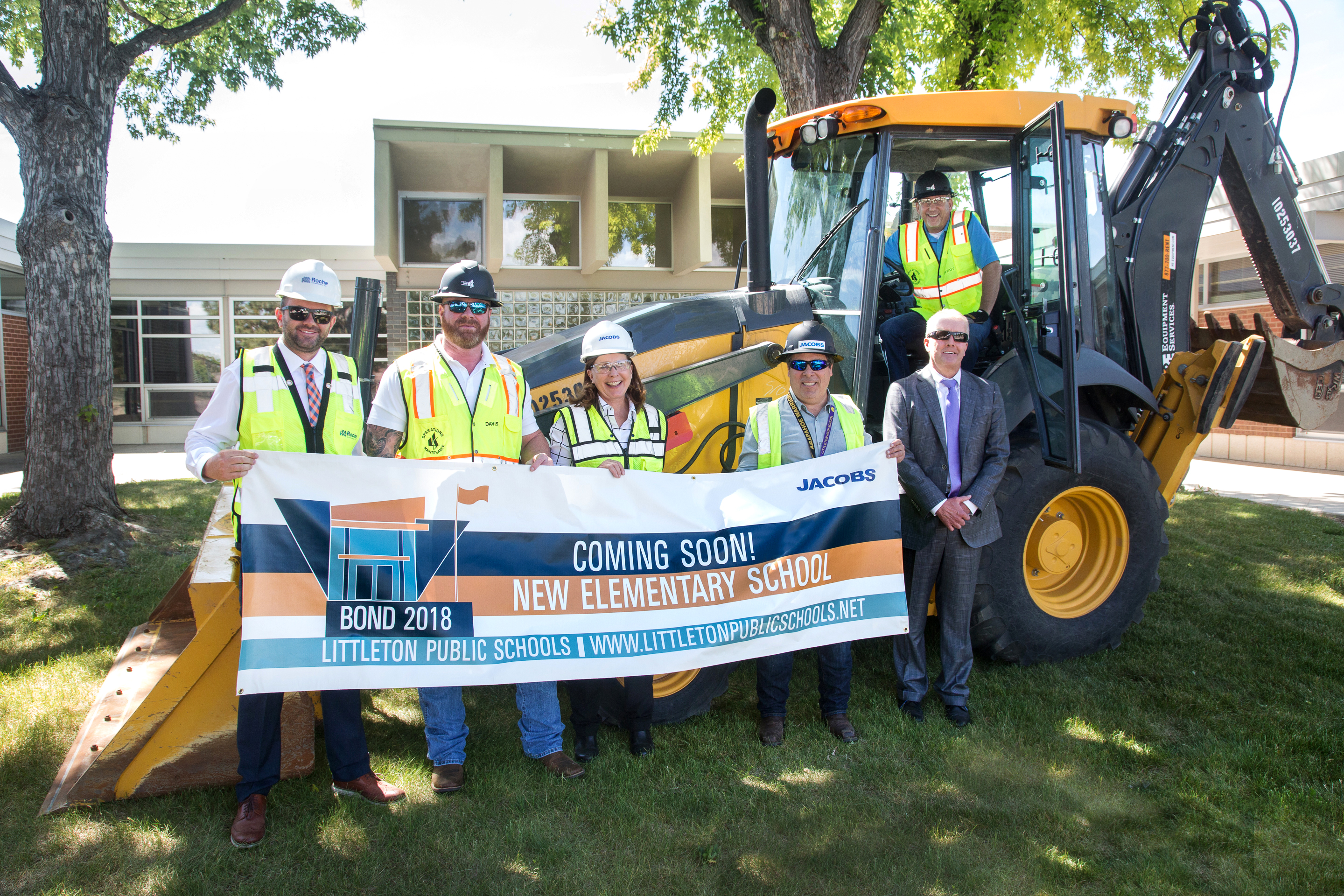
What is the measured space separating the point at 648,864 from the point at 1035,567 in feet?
9.22

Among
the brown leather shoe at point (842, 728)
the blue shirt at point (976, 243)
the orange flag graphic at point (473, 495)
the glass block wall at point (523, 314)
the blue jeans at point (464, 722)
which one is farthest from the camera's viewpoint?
the glass block wall at point (523, 314)

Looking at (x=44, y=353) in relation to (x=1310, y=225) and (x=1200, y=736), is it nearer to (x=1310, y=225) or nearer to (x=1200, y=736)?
(x=1200, y=736)

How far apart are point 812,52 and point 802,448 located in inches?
244

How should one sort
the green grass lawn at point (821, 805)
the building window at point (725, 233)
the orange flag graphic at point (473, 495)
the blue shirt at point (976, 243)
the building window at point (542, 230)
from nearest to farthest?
the green grass lawn at point (821, 805) < the orange flag graphic at point (473, 495) < the blue shirt at point (976, 243) < the building window at point (542, 230) < the building window at point (725, 233)

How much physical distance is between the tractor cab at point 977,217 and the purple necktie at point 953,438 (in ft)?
1.68

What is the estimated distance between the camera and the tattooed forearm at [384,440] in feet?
11.0

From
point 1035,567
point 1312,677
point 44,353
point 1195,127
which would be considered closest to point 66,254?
point 44,353

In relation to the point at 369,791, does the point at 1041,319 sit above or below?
above

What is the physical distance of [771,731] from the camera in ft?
12.2

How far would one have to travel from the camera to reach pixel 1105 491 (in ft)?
14.5

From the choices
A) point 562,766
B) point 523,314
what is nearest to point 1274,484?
point 562,766

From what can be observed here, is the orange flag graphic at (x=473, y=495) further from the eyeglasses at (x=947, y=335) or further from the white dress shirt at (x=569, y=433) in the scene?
the eyeglasses at (x=947, y=335)

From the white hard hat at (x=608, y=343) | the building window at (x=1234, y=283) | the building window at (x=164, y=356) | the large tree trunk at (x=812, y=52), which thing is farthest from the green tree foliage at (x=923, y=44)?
the building window at (x=164, y=356)

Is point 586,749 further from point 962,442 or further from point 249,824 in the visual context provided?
point 962,442
